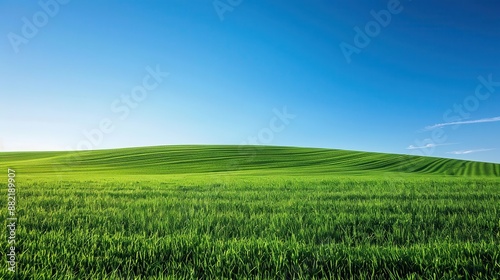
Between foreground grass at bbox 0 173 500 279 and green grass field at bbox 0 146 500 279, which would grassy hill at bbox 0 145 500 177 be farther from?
foreground grass at bbox 0 173 500 279

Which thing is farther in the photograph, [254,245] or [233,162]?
[233,162]

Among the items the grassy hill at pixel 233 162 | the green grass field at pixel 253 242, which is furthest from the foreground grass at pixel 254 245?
the grassy hill at pixel 233 162

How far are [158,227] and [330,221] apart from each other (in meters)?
3.37

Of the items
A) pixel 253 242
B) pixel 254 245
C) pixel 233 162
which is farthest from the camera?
pixel 233 162

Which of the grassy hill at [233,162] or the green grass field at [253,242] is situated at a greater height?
the grassy hill at [233,162]

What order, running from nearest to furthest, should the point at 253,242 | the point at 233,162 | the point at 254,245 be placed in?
the point at 254,245 → the point at 253,242 → the point at 233,162

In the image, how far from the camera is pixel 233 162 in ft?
149

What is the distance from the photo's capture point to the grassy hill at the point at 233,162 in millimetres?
39719

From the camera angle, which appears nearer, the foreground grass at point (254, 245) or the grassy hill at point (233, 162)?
the foreground grass at point (254, 245)

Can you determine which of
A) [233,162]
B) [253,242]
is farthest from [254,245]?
[233,162]

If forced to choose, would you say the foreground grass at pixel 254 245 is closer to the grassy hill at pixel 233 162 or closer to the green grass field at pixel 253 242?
the green grass field at pixel 253 242

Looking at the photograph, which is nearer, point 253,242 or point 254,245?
point 254,245

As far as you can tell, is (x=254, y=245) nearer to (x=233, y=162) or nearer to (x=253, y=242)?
(x=253, y=242)

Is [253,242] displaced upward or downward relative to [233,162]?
downward
